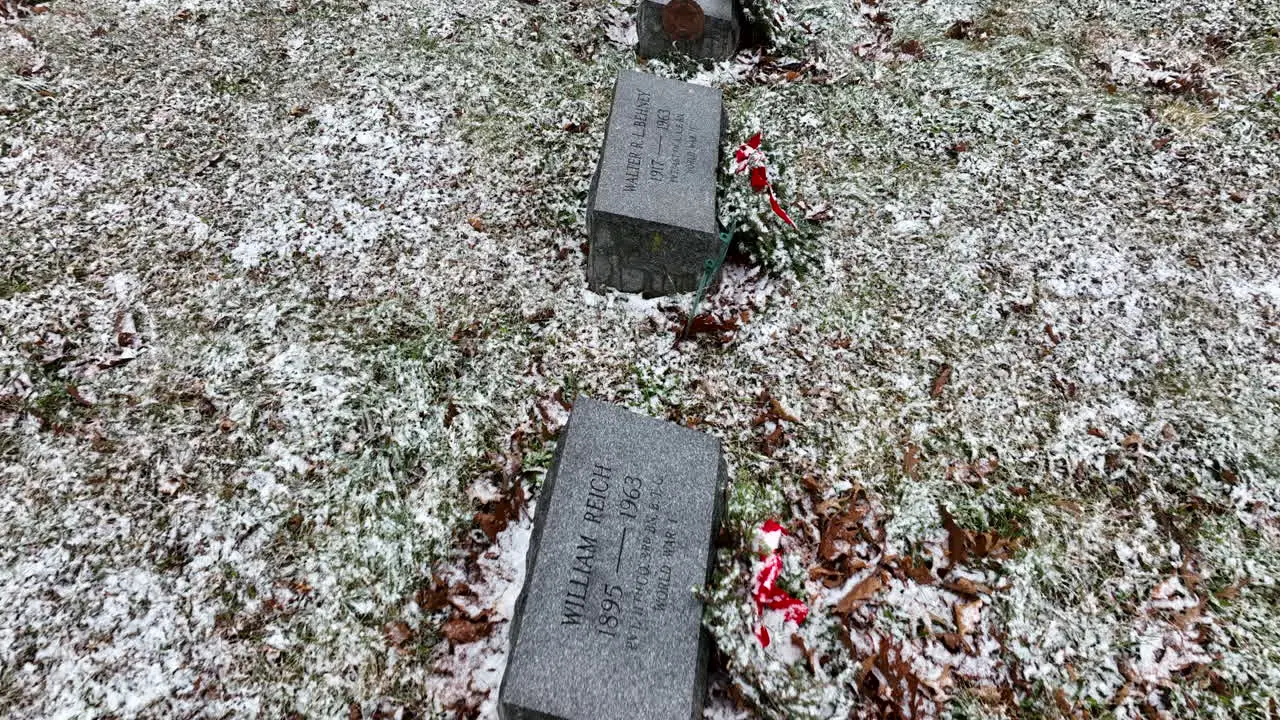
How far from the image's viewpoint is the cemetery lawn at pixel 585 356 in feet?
11.4

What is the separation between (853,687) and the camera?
131 inches

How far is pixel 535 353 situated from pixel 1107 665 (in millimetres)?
3946

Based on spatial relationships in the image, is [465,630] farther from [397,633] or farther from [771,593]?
[771,593]

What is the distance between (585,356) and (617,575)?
2.02 m

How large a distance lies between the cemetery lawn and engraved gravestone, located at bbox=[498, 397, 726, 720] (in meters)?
0.26

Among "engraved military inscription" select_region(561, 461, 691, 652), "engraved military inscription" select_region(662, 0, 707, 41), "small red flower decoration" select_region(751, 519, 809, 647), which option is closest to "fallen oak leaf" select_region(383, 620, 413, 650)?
"engraved military inscription" select_region(561, 461, 691, 652)

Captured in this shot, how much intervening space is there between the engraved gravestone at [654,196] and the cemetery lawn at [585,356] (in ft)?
0.90

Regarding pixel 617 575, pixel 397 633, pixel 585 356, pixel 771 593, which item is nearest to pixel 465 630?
pixel 397 633

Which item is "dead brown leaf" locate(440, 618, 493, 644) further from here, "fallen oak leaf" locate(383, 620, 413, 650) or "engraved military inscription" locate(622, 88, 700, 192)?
"engraved military inscription" locate(622, 88, 700, 192)

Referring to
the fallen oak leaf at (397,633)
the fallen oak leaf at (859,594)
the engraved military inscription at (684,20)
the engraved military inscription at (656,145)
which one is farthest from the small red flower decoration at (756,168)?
the fallen oak leaf at (397,633)

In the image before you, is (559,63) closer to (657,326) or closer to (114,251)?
(657,326)

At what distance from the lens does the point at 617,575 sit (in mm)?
3197

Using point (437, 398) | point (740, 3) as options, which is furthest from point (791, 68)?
point (437, 398)

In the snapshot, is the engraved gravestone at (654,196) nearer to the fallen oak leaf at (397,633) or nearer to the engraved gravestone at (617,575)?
the engraved gravestone at (617,575)
